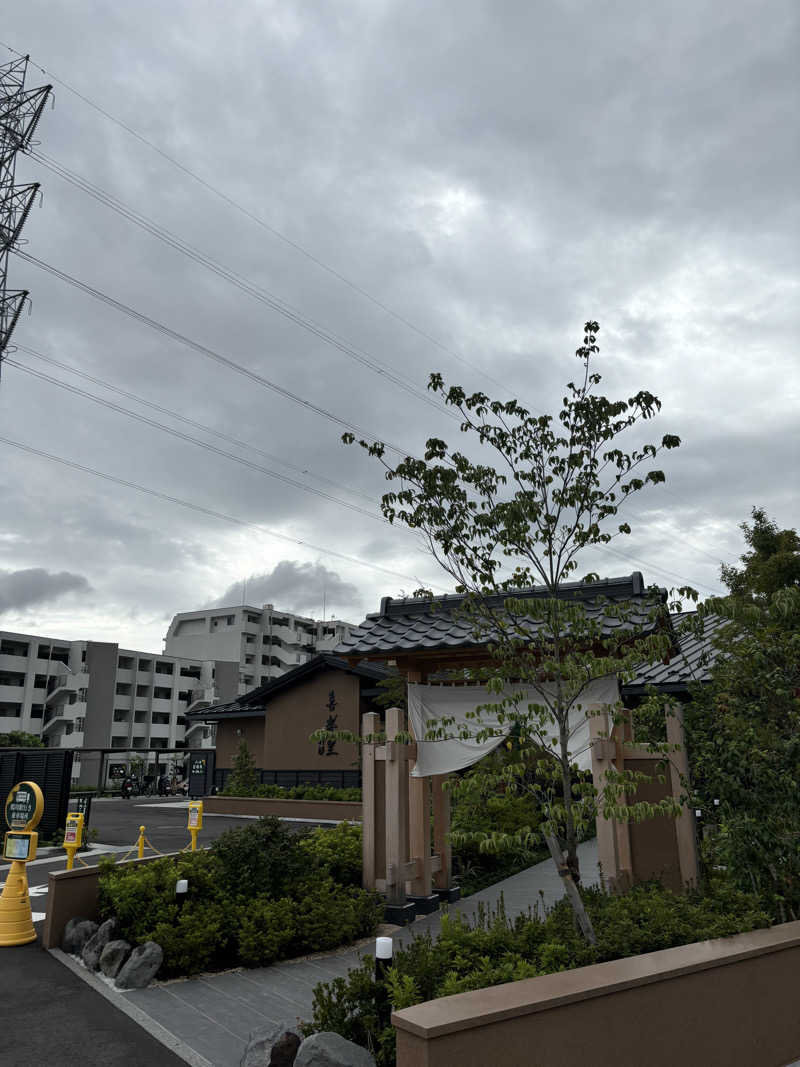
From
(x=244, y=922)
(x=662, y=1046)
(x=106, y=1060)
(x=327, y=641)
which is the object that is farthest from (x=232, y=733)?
(x=327, y=641)

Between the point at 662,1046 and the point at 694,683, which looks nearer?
the point at 662,1046

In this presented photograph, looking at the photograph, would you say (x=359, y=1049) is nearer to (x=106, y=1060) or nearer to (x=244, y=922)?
(x=106, y=1060)

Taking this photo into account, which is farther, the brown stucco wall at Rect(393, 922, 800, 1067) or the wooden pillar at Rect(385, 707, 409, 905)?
the wooden pillar at Rect(385, 707, 409, 905)

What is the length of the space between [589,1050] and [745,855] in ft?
9.66

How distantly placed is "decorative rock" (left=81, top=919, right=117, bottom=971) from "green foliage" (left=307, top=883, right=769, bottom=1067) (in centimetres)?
376

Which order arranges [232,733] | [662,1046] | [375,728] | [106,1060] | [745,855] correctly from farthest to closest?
[232,733]
[375,728]
[745,855]
[106,1060]
[662,1046]

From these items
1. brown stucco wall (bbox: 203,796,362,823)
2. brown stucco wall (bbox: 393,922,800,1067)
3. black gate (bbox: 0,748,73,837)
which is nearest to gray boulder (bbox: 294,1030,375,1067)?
brown stucco wall (bbox: 393,922,800,1067)

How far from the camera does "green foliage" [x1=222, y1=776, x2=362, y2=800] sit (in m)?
25.0

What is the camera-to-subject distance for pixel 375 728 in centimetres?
1123

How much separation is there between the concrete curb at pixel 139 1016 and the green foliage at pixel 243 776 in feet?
62.7

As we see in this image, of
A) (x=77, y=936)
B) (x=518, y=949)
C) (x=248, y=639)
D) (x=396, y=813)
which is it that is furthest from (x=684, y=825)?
(x=248, y=639)

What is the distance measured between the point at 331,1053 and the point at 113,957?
14.9 ft

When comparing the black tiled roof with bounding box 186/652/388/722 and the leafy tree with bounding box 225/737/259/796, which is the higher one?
the black tiled roof with bounding box 186/652/388/722

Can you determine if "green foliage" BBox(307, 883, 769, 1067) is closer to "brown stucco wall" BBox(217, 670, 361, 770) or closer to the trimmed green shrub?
the trimmed green shrub
